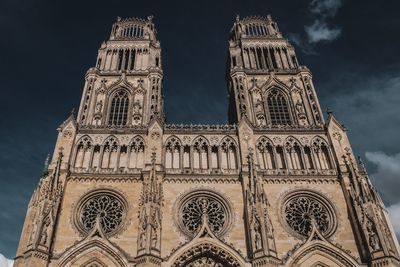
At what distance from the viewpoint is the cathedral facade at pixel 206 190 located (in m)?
23.3

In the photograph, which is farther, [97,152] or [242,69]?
[242,69]

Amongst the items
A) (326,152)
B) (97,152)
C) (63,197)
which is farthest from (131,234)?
(326,152)

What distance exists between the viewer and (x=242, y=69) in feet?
118

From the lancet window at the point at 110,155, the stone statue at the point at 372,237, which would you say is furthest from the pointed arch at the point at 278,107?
the lancet window at the point at 110,155

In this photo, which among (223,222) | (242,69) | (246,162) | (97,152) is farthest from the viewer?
(242,69)

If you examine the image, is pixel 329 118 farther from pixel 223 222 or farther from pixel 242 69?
pixel 223 222

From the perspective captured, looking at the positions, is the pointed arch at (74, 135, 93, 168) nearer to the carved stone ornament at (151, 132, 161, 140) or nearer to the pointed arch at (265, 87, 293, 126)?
the carved stone ornament at (151, 132, 161, 140)

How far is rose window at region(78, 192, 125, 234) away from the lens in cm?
2511

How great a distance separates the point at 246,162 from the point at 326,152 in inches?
276

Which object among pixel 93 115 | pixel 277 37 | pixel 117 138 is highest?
pixel 277 37

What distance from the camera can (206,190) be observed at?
26.8 meters

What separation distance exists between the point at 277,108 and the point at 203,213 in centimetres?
1374

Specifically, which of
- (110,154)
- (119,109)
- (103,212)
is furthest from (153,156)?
(119,109)

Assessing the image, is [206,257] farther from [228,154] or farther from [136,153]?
[136,153]
